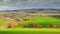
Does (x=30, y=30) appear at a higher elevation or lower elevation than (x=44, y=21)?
lower

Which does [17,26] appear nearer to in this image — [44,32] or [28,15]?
[28,15]

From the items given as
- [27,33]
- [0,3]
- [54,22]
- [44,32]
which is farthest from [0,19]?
[54,22]

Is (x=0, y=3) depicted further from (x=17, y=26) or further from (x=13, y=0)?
(x=17, y=26)

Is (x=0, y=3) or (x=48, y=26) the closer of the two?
(x=48, y=26)

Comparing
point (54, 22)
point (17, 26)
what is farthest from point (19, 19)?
point (54, 22)

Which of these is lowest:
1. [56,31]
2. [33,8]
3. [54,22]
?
[56,31]

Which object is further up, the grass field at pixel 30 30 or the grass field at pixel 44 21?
the grass field at pixel 44 21

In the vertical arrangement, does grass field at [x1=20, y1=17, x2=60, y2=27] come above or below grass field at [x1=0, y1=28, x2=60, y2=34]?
above

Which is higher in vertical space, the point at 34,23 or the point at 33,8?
the point at 33,8

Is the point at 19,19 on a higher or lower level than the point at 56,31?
A: higher
